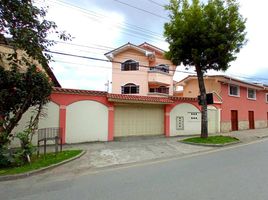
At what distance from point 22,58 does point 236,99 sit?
857 inches

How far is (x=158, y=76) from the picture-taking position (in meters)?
29.5

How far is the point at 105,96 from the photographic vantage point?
16719 mm

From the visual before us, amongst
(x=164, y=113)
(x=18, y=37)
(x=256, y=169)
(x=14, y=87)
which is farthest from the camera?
(x=164, y=113)

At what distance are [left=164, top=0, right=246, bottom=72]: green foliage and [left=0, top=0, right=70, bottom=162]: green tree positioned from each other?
878cm

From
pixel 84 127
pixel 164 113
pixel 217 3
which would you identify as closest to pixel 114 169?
pixel 84 127

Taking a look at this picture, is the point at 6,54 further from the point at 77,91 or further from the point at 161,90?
the point at 161,90

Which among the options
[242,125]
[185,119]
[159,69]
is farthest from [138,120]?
[242,125]

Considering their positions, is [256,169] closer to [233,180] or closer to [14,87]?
[233,180]

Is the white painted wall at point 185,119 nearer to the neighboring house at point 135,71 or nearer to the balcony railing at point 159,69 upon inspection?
the neighboring house at point 135,71

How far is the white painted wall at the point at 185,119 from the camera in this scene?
20.1m

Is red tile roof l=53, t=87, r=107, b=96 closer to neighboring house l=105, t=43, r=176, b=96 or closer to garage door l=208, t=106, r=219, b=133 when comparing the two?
garage door l=208, t=106, r=219, b=133

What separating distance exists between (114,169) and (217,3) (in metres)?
12.5

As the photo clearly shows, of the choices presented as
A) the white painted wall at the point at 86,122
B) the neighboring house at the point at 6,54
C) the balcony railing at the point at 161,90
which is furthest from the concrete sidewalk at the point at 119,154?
the balcony railing at the point at 161,90

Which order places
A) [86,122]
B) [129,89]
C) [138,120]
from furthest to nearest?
[129,89]
[138,120]
[86,122]
